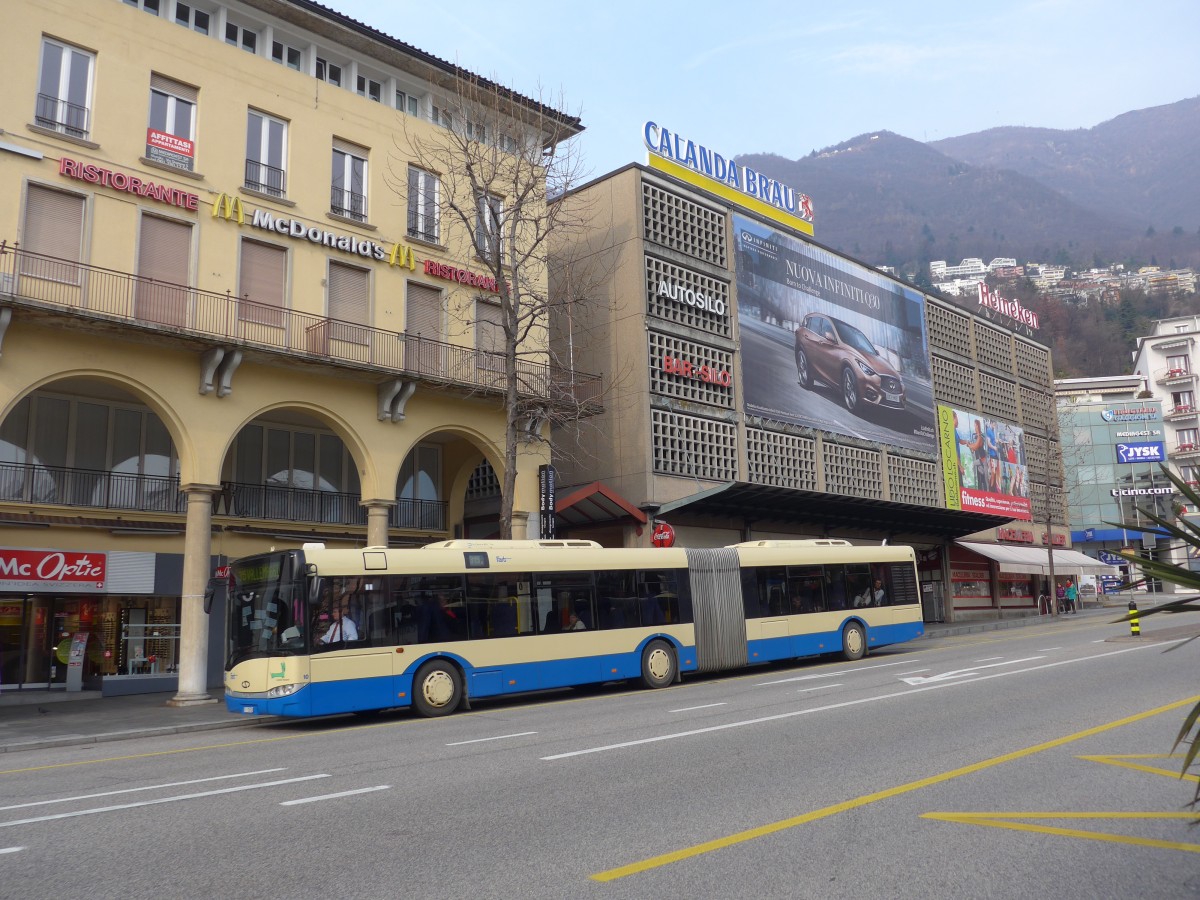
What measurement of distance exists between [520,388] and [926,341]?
26.2m

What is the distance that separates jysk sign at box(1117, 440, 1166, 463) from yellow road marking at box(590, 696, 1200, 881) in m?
87.2

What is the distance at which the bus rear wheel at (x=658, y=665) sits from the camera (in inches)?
771

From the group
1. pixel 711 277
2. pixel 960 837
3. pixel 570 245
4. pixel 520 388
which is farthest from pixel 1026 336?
pixel 960 837

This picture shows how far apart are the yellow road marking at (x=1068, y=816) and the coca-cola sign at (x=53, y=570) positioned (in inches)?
806

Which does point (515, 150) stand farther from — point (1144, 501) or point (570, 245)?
point (1144, 501)

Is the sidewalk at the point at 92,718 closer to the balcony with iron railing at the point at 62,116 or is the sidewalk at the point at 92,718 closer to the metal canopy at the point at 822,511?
the balcony with iron railing at the point at 62,116

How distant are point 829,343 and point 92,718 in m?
28.8

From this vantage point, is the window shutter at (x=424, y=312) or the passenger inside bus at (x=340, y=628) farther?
the window shutter at (x=424, y=312)

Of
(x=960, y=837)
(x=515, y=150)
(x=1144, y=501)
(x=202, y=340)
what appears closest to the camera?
(x=960, y=837)

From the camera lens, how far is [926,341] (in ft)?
150

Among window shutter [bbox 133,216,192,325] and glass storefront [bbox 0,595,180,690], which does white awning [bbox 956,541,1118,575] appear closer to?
glass storefront [bbox 0,595,180,690]

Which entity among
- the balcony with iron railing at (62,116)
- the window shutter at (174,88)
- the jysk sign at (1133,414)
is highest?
the jysk sign at (1133,414)

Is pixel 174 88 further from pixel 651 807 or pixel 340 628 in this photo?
pixel 651 807

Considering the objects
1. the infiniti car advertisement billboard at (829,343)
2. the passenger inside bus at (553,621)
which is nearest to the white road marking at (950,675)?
the passenger inside bus at (553,621)
